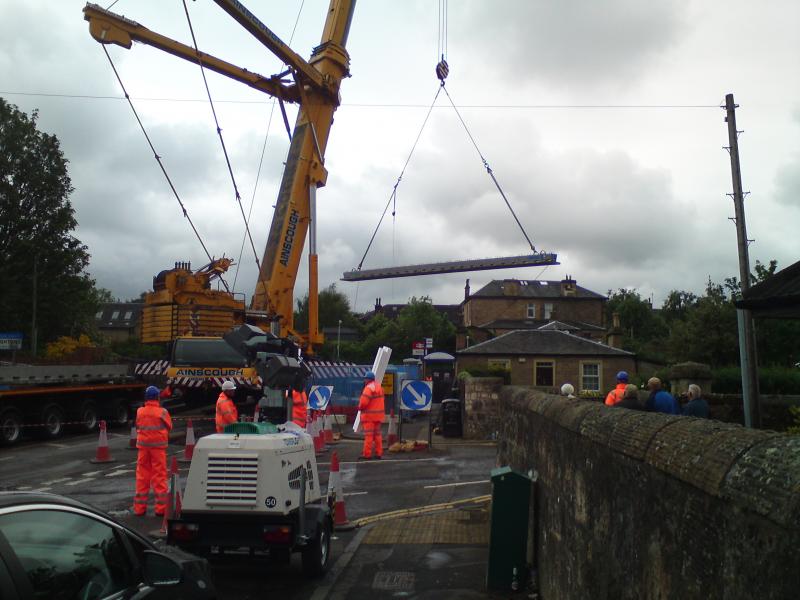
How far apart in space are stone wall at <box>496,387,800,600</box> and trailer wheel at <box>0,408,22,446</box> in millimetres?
16337

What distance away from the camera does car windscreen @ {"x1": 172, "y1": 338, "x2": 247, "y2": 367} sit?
18953 mm

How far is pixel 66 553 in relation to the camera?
3166mm

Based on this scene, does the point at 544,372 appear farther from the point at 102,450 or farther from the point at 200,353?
the point at 102,450

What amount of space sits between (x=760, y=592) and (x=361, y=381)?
21.3m

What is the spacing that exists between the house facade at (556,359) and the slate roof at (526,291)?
31444 mm

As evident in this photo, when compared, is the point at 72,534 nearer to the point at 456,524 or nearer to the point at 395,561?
the point at 395,561

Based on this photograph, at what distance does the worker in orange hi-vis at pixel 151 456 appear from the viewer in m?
9.92

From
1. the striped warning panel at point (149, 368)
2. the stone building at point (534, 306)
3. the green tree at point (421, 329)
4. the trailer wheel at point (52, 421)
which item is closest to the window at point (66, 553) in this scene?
the trailer wheel at point (52, 421)

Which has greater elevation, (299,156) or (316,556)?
(299,156)

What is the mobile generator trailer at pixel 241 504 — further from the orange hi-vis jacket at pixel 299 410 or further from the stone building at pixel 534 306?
the stone building at pixel 534 306

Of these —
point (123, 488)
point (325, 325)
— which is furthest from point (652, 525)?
point (325, 325)

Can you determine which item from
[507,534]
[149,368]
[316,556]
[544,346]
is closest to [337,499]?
[316,556]

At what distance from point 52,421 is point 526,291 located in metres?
51.9

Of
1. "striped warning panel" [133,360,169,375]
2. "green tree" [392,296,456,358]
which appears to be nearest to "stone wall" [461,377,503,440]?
"striped warning panel" [133,360,169,375]
